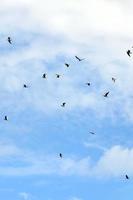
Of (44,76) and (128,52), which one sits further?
(44,76)

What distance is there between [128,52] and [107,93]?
1450 centimetres

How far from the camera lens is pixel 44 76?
366 ft

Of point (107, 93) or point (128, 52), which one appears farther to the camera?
point (107, 93)

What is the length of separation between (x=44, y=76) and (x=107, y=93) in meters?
10.7

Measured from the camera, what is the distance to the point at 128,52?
10169 centimetres

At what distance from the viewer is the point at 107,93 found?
114875 mm

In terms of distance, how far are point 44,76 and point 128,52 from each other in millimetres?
15850
